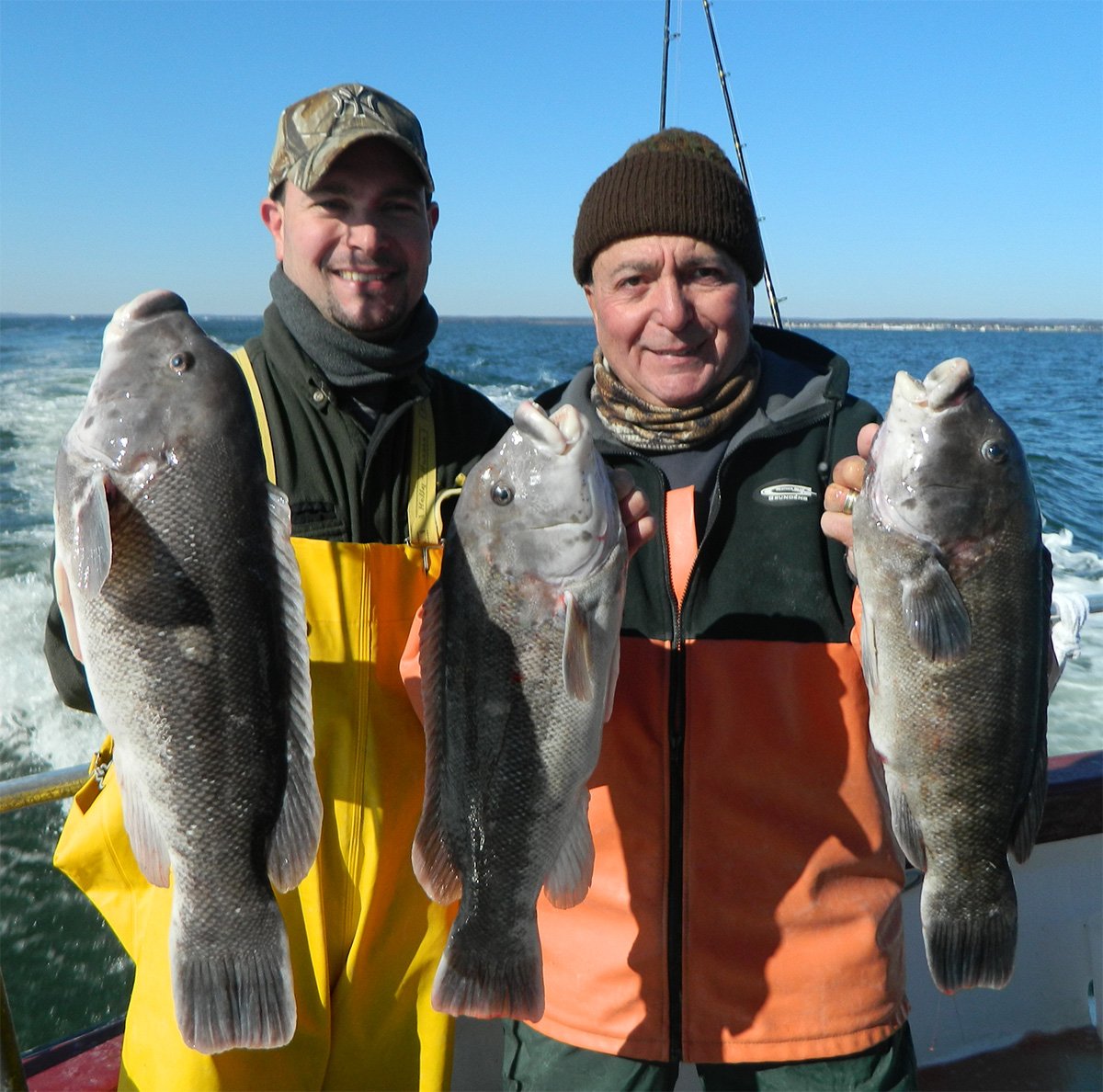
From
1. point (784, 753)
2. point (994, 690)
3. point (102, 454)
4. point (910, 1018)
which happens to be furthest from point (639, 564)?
point (910, 1018)

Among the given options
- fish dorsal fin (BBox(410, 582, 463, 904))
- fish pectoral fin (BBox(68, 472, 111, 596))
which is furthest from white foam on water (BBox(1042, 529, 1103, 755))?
fish pectoral fin (BBox(68, 472, 111, 596))

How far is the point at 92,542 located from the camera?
2092mm

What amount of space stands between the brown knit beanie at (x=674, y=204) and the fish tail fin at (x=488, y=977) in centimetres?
200

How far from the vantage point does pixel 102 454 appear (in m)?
2.20

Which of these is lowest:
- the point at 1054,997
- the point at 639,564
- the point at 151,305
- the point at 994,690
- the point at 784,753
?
the point at 1054,997

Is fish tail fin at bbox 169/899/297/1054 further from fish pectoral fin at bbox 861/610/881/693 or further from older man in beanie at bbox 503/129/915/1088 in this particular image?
fish pectoral fin at bbox 861/610/881/693

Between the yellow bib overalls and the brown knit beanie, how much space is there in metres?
1.16

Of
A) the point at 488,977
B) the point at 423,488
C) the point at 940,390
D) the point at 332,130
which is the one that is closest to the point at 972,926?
the point at 488,977

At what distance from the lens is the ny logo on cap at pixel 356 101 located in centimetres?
305

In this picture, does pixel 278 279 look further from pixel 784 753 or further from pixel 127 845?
pixel 784 753

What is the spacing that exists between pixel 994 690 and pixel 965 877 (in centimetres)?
50

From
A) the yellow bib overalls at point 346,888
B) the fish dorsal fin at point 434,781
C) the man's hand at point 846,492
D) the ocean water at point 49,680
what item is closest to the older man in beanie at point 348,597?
the yellow bib overalls at point 346,888

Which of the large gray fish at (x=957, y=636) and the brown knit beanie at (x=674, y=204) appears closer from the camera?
the large gray fish at (x=957, y=636)

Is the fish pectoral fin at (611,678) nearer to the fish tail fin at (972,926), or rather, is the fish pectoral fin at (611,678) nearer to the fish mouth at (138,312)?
the fish tail fin at (972,926)
